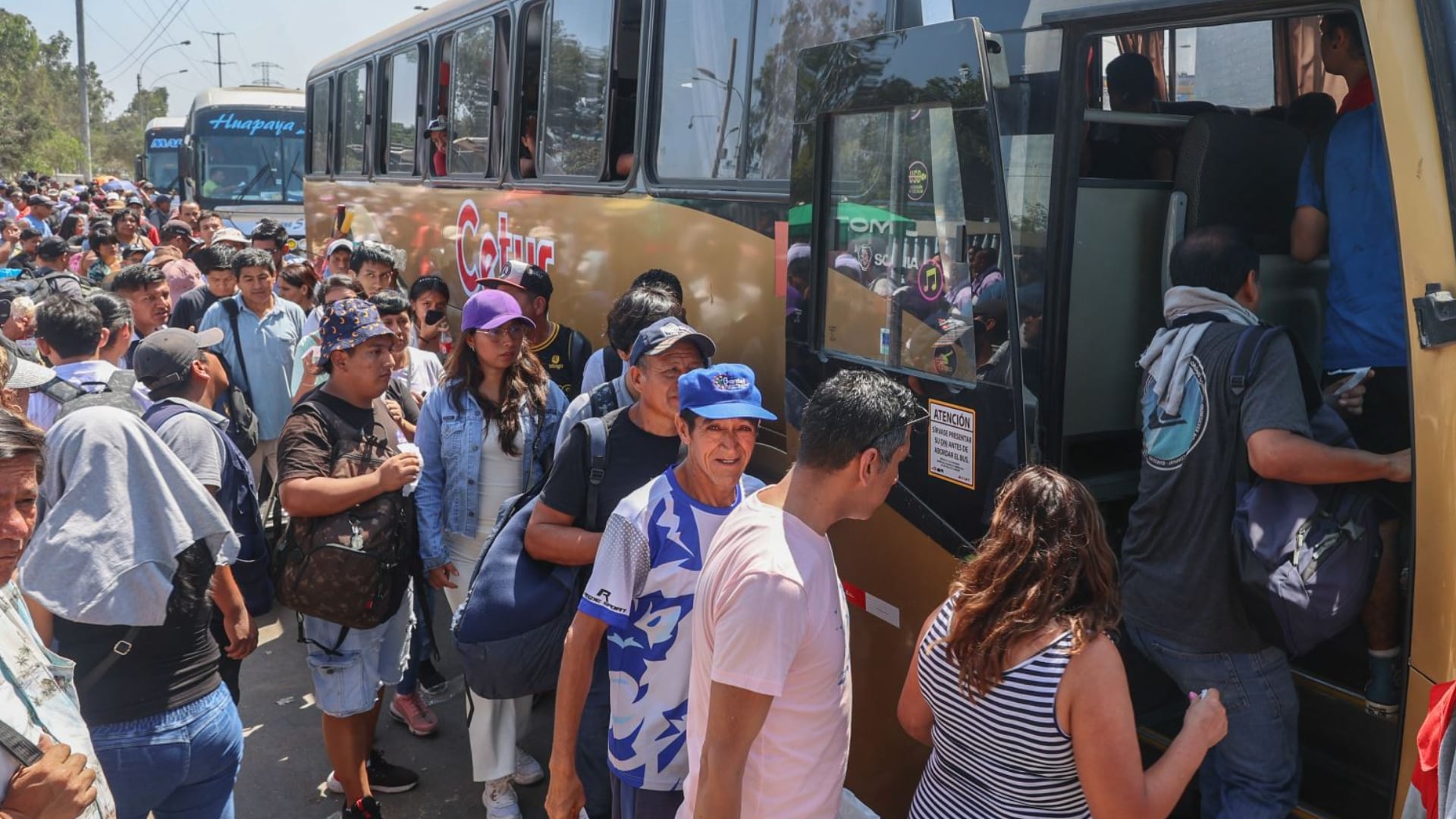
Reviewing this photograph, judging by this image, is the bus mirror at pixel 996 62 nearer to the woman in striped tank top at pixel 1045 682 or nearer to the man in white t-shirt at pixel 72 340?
the woman in striped tank top at pixel 1045 682

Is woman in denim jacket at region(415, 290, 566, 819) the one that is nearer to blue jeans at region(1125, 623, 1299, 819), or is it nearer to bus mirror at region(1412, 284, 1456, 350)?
blue jeans at region(1125, 623, 1299, 819)

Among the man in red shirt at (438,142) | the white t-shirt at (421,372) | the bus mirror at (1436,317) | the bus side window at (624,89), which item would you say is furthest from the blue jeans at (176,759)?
the man in red shirt at (438,142)

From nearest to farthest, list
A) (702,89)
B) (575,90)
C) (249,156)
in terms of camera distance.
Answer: (702,89) < (575,90) < (249,156)

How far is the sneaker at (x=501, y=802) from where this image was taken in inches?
169

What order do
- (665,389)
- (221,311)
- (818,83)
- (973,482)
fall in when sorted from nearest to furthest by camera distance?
1. (973,482)
2. (665,389)
3. (818,83)
4. (221,311)

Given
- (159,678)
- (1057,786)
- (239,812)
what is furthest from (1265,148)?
(239,812)

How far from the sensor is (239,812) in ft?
14.9

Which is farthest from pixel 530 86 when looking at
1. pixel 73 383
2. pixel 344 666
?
pixel 344 666

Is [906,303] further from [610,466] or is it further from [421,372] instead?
[421,372]

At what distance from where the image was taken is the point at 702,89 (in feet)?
15.8

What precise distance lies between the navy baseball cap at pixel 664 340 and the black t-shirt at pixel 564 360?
2.07 meters

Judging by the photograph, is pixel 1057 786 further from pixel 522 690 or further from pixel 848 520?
pixel 522 690

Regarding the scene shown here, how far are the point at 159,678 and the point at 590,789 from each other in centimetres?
122

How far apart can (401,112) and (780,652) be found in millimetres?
7878
